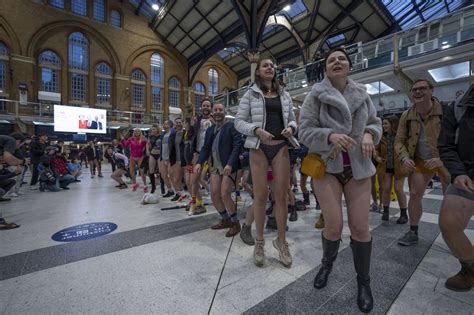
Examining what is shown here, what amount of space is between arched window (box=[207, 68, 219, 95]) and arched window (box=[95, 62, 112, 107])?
35.3ft

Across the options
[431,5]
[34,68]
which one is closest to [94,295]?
[34,68]

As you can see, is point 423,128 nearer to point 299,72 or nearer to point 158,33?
point 299,72

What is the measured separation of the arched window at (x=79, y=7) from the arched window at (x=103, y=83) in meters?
4.34

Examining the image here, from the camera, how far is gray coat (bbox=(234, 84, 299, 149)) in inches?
80.4

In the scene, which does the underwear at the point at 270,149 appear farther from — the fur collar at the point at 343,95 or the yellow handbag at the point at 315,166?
the fur collar at the point at 343,95

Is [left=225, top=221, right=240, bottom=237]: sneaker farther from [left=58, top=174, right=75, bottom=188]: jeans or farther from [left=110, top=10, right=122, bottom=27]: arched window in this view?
[left=110, top=10, right=122, bottom=27]: arched window

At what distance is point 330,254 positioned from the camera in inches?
68.1

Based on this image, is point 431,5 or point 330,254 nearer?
point 330,254

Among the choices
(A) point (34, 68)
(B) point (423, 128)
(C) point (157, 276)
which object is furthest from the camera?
(A) point (34, 68)

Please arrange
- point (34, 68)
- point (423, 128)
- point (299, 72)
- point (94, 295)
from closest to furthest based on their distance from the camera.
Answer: point (94, 295)
point (423, 128)
point (299, 72)
point (34, 68)

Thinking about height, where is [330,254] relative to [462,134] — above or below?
below

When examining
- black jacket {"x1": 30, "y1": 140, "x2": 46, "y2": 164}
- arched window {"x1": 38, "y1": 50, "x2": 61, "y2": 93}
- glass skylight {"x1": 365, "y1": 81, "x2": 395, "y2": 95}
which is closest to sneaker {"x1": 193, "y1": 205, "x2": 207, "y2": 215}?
black jacket {"x1": 30, "y1": 140, "x2": 46, "y2": 164}

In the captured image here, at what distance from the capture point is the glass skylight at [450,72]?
28.0ft

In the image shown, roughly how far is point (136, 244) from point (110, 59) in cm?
2411
